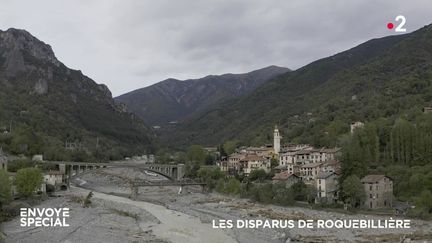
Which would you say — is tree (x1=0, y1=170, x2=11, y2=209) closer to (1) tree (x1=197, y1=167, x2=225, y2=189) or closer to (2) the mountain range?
(1) tree (x1=197, y1=167, x2=225, y2=189)

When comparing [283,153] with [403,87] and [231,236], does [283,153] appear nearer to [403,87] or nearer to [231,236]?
[403,87]

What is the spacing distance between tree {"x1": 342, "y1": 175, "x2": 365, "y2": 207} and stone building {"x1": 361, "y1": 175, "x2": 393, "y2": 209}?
79cm

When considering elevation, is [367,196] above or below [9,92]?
below

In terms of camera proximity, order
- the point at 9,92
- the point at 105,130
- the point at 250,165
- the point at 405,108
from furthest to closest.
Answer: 1. the point at 105,130
2. the point at 9,92
3. the point at 405,108
4. the point at 250,165

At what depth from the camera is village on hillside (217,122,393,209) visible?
59750mm

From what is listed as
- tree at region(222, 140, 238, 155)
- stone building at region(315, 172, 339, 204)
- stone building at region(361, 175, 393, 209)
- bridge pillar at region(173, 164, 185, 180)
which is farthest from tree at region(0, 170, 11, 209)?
tree at region(222, 140, 238, 155)

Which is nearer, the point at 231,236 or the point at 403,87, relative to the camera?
the point at 231,236

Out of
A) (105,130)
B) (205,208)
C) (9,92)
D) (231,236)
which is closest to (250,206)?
(205,208)

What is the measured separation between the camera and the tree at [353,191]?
58562 mm

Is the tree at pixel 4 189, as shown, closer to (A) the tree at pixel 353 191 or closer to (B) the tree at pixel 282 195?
(B) the tree at pixel 282 195

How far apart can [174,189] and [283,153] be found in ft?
68.1

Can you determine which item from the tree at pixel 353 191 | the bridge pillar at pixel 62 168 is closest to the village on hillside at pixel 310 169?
the tree at pixel 353 191

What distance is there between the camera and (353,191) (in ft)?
192

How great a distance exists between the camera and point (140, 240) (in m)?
40.2
